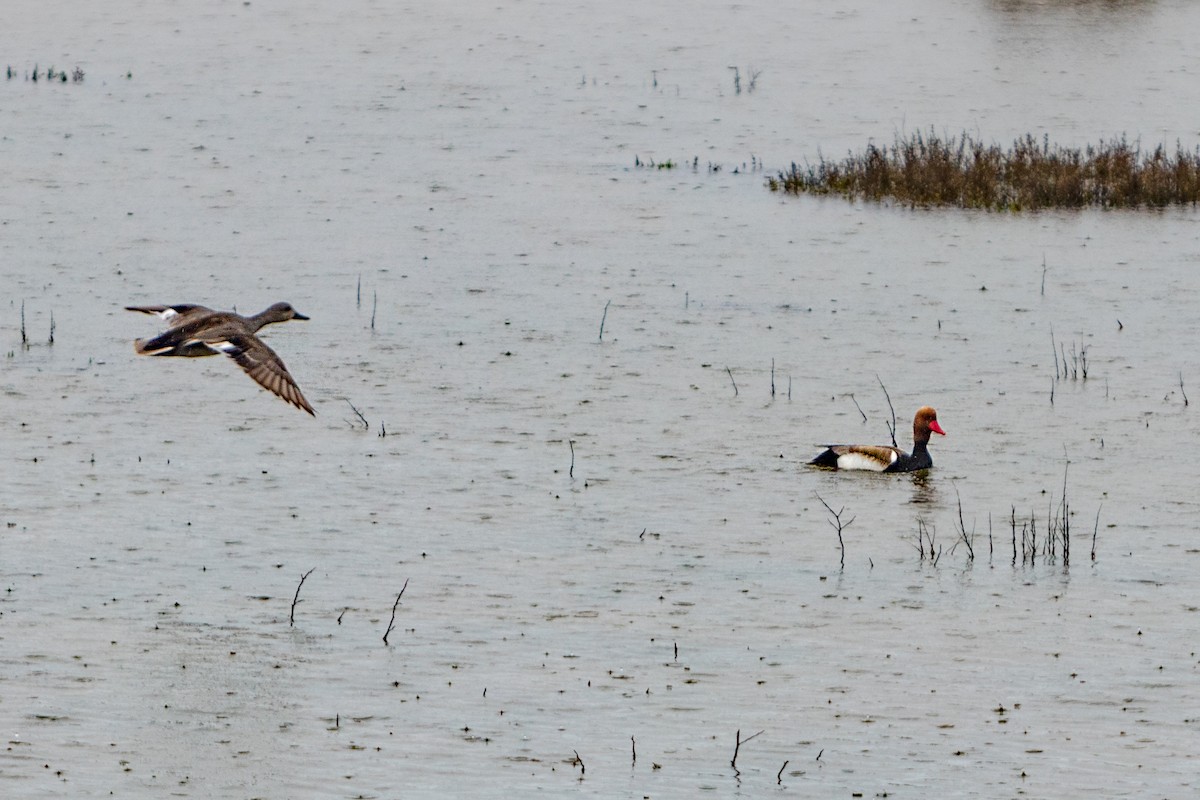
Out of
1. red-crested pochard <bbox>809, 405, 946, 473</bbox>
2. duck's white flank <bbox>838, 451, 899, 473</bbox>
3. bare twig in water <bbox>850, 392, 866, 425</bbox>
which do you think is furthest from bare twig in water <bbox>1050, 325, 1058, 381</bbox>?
duck's white flank <bbox>838, 451, 899, 473</bbox>

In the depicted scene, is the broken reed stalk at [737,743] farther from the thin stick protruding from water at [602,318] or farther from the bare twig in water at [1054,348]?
the thin stick protruding from water at [602,318]

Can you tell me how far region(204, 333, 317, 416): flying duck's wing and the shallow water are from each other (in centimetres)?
114

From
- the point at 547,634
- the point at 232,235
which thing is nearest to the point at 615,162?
the point at 232,235

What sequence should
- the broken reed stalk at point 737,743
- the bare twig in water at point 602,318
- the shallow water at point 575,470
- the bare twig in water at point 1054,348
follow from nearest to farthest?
the broken reed stalk at point 737,743 → the shallow water at point 575,470 → the bare twig in water at point 1054,348 → the bare twig in water at point 602,318

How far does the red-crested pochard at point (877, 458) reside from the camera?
15852 mm

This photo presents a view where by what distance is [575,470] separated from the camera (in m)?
15.7

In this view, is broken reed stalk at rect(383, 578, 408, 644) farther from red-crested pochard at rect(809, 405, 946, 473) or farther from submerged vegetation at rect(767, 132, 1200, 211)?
submerged vegetation at rect(767, 132, 1200, 211)

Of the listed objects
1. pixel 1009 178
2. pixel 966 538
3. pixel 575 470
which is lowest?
pixel 1009 178

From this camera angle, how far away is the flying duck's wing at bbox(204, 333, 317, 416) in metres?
12.8

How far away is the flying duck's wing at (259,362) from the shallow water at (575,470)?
3.74 ft

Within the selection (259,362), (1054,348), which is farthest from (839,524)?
(1054,348)

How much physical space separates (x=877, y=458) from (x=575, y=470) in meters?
2.32

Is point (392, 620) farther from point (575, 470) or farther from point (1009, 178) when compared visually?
point (1009, 178)

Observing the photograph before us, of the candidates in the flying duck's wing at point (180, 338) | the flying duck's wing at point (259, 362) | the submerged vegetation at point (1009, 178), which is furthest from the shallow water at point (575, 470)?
the flying duck's wing at point (180, 338)
